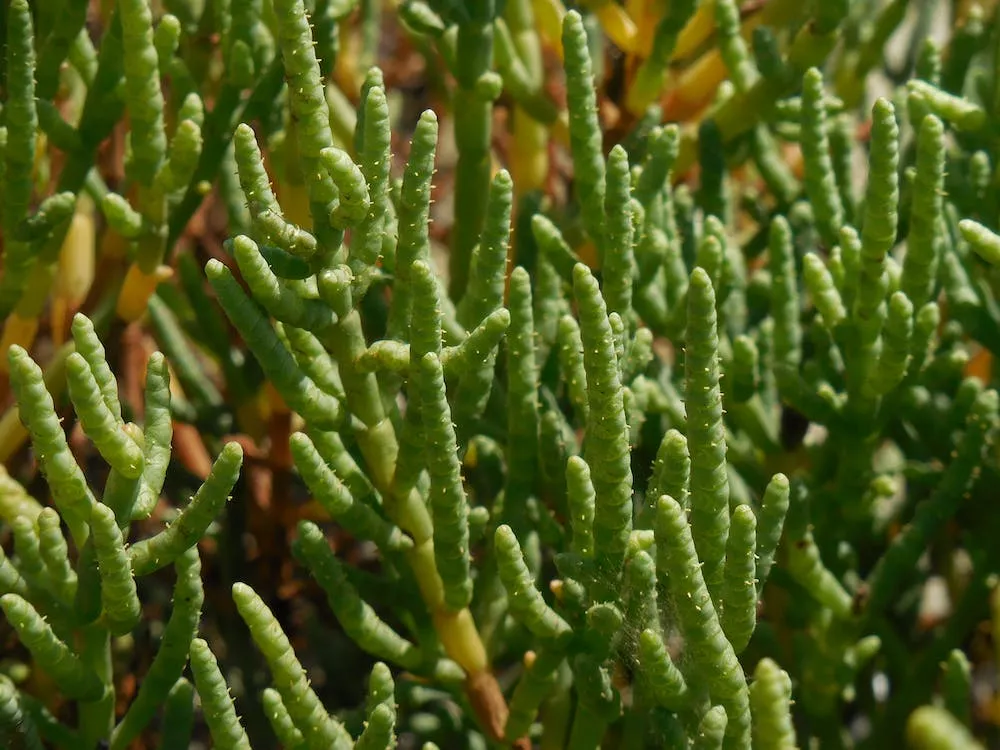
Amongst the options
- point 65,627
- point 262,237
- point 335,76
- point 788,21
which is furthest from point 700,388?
point 335,76

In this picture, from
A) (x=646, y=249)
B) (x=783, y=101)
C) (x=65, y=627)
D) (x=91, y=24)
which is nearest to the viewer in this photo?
(x=65, y=627)

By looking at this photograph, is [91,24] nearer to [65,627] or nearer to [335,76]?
[335,76]

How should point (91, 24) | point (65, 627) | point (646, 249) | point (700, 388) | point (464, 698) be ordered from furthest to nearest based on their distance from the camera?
point (91, 24) → point (646, 249) → point (464, 698) → point (65, 627) → point (700, 388)

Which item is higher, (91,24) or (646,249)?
(91,24)

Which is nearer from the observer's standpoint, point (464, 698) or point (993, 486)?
point (464, 698)

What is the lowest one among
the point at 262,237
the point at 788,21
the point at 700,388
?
the point at 700,388

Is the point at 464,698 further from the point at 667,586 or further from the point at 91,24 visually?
the point at 91,24
